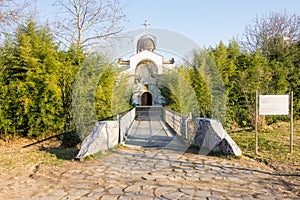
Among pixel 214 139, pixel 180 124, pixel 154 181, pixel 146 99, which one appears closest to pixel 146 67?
pixel 146 99

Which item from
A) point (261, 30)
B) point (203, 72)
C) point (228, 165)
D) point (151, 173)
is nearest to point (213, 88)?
point (203, 72)

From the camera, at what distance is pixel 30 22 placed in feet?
27.2

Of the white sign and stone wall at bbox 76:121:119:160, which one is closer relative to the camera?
stone wall at bbox 76:121:119:160

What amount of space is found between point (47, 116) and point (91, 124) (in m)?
1.39

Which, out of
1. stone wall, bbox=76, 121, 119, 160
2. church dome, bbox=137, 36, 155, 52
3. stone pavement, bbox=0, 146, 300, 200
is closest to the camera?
stone pavement, bbox=0, 146, 300, 200

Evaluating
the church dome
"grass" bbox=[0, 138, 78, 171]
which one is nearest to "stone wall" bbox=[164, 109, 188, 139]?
"grass" bbox=[0, 138, 78, 171]

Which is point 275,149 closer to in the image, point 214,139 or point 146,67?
point 214,139

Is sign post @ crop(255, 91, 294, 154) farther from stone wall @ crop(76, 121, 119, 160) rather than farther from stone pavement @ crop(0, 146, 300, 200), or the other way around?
stone wall @ crop(76, 121, 119, 160)

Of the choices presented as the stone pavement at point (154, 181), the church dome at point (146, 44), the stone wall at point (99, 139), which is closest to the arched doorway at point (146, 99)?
the church dome at point (146, 44)

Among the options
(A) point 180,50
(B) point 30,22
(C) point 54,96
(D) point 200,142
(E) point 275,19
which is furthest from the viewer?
(E) point 275,19

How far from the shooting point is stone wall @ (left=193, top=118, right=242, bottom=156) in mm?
6000

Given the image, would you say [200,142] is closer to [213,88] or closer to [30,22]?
[213,88]

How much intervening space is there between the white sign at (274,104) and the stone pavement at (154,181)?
4.80ft

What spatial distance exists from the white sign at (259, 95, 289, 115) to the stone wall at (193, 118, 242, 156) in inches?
42.0
